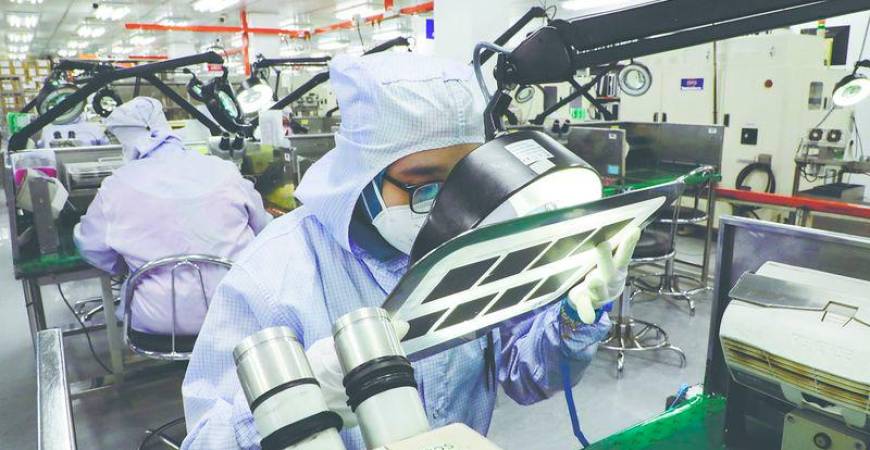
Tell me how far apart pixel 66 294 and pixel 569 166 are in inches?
208

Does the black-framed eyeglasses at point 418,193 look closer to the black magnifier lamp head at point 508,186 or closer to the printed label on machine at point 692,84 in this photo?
the black magnifier lamp head at point 508,186

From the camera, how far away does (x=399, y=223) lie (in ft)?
3.48

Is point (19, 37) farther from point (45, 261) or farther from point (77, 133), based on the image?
point (45, 261)

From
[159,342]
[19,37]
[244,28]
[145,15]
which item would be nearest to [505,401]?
[159,342]

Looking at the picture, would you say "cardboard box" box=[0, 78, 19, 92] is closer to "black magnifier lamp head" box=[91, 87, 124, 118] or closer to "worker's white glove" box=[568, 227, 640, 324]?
"black magnifier lamp head" box=[91, 87, 124, 118]

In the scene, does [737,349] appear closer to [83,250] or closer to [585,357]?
[585,357]

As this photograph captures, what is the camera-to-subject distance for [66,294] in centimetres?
487

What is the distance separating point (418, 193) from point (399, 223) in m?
0.07

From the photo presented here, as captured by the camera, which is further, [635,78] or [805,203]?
[635,78]

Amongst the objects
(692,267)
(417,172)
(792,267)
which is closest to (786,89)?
(692,267)

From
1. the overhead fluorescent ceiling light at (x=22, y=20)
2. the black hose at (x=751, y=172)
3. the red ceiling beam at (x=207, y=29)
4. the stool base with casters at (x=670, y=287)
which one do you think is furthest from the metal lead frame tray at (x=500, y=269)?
the overhead fluorescent ceiling light at (x=22, y=20)

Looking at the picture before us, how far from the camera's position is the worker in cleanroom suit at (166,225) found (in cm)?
235

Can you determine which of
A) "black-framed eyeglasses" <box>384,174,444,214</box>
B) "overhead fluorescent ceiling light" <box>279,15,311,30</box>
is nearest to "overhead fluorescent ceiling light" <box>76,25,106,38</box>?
"overhead fluorescent ceiling light" <box>279,15,311,30</box>

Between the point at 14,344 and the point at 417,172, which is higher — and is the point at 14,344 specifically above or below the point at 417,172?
below
